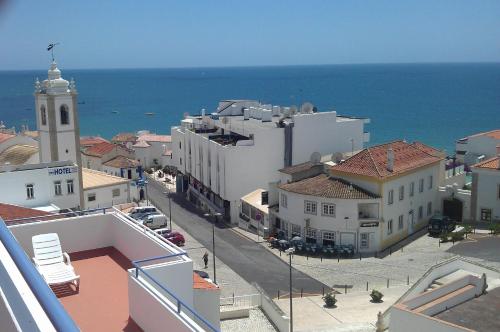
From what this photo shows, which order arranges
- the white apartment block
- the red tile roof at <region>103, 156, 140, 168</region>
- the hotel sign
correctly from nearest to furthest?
1. the hotel sign
2. the white apartment block
3. the red tile roof at <region>103, 156, 140, 168</region>

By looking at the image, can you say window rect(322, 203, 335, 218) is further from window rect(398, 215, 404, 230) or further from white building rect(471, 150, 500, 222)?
white building rect(471, 150, 500, 222)

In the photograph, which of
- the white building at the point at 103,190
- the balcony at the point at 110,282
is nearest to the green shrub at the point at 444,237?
the white building at the point at 103,190

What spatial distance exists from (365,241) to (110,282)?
27401 mm

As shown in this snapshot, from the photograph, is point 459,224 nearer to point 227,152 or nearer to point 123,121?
point 227,152

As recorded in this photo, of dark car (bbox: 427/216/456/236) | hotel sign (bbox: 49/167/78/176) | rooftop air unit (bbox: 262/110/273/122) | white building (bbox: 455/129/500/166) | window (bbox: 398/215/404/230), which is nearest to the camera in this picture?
hotel sign (bbox: 49/167/78/176)

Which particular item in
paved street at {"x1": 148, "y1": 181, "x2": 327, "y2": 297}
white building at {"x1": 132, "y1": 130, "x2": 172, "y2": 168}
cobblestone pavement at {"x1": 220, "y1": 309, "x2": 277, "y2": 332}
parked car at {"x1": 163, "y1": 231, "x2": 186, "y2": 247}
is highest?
white building at {"x1": 132, "y1": 130, "x2": 172, "y2": 168}

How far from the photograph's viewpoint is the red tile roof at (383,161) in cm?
3731

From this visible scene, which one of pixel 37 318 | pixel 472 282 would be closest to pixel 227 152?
pixel 472 282

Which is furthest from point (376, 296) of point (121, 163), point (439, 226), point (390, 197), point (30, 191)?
point (121, 163)

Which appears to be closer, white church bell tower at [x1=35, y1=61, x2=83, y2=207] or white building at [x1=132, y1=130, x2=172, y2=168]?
white church bell tower at [x1=35, y1=61, x2=83, y2=207]

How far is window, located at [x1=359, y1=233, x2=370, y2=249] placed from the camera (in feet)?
119

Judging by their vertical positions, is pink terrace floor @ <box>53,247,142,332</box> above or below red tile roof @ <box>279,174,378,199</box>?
above

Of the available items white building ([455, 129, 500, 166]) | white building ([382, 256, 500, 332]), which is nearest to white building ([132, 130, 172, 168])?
white building ([455, 129, 500, 166])

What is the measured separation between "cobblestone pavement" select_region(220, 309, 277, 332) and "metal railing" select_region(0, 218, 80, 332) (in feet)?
60.7
